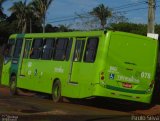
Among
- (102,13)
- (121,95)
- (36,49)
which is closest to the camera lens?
(121,95)

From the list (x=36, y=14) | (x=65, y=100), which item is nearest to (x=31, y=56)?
(x=65, y=100)

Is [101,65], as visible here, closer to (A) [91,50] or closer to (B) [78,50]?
(A) [91,50]

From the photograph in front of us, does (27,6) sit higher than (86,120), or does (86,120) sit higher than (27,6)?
(27,6)

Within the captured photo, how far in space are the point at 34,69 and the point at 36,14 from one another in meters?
46.1

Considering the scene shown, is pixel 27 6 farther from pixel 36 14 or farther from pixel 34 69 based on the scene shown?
pixel 34 69

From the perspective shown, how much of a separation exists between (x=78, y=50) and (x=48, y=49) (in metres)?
3.06

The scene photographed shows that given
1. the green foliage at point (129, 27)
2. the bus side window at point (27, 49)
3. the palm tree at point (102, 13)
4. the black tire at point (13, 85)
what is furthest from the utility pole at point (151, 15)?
the palm tree at point (102, 13)

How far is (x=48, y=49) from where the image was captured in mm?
24125

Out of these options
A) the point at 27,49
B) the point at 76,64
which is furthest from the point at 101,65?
the point at 27,49

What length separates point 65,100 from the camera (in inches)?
973

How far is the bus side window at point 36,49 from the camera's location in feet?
82.1

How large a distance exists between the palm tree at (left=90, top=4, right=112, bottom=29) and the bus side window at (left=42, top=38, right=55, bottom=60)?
4355 centimetres

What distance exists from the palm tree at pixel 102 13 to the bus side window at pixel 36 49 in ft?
139

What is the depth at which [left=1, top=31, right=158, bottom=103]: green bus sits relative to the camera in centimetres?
1948
